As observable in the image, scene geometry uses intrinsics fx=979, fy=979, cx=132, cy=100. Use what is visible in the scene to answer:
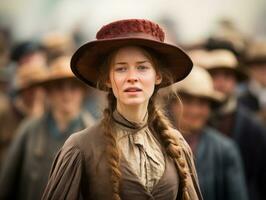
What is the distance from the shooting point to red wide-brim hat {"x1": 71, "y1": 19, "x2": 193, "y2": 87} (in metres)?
5.27

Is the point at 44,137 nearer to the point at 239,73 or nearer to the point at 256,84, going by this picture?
the point at 239,73

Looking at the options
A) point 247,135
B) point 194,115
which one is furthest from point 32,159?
point 247,135

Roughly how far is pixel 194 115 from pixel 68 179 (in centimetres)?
372

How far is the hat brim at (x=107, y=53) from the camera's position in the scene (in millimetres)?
5277

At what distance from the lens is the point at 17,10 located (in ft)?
68.6

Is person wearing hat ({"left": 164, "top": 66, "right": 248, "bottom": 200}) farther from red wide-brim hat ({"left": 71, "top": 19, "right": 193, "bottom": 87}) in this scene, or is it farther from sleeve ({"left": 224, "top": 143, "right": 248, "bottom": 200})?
red wide-brim hat ({"left": 71, "top": 19, "right": 193, "bottom": 87})

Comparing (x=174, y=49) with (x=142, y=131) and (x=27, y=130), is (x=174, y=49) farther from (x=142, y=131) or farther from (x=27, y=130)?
(x=27, y=130)

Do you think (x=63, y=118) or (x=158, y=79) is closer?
(x=158, y=79)

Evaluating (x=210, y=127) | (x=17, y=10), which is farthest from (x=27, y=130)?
(x=17, y=10)

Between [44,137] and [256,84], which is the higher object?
[256,84]

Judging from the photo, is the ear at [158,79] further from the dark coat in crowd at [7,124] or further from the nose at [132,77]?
the dark coat in crowd at [7,124]

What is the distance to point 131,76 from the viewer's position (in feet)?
17.2

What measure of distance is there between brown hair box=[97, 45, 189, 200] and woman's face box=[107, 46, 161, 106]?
60 millimetres

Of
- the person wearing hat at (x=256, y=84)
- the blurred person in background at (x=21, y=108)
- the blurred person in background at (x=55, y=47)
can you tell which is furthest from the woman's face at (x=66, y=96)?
the person wearing hat at (x=256, y=84)
